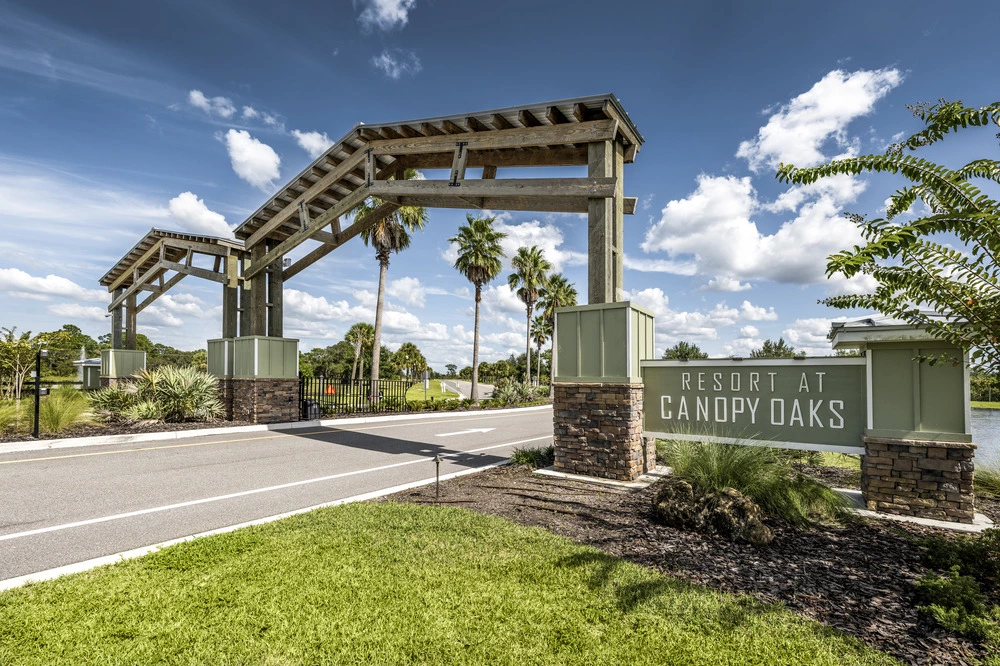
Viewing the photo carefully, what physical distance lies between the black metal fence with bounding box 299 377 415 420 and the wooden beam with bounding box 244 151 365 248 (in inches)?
180

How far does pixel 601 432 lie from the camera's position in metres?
7.20

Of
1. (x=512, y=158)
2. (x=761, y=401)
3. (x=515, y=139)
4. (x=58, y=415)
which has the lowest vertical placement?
(x=58, y=415)

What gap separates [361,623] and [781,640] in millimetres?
2598

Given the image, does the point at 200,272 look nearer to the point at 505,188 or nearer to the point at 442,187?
the point at 442,187

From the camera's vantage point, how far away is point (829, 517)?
5129 mm

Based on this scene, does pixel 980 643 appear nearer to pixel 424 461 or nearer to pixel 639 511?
pixel 639 511

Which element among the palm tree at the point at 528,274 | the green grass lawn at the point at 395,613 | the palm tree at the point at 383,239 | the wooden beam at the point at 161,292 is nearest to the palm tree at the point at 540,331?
the palm tree at the point at 528,274

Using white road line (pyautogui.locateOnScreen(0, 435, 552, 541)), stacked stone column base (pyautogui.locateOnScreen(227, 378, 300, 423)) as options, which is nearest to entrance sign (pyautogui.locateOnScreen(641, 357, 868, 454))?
white road line (pyautogui.locateOnScreen(0, 435, 552, 541))

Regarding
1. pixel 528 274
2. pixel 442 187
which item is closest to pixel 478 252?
pixel 528 274

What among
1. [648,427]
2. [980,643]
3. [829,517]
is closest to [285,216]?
[648,427]

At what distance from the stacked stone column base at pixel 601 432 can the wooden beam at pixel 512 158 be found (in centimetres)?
419

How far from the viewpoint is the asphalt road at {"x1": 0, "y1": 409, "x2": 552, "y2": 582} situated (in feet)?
15.8

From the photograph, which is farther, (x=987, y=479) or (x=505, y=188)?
(x=505, y=188)

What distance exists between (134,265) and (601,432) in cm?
1994
